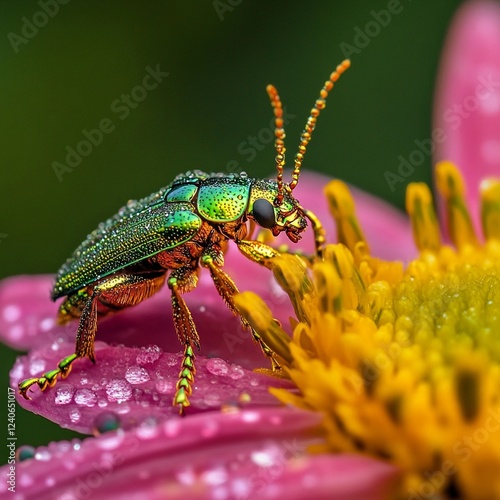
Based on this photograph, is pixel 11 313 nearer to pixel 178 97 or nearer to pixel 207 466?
pixel 207 466

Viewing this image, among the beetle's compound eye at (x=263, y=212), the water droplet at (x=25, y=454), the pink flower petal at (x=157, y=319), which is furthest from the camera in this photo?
the pink flower petal at (x=157, y=319)

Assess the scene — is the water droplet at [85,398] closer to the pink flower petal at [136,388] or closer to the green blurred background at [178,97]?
the pink flower petal at [136,388]

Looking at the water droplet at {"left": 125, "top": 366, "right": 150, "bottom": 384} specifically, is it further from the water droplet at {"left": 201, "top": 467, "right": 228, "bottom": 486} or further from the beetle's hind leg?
the water droplet at {"left": 201, "top": 467, "right": 228, "bottom": 486}

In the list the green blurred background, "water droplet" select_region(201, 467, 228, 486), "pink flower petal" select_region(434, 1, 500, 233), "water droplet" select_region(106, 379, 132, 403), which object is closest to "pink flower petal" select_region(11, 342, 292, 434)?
"water droplet" select_region(106, 379, 132, 403)

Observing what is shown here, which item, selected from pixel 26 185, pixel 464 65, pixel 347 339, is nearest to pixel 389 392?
pixel 347 339

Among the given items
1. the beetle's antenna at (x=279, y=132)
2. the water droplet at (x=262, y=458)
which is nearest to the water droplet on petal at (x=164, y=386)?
the water droplet at (x=262, y=458)

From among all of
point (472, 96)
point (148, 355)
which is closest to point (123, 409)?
point (148, 355)
